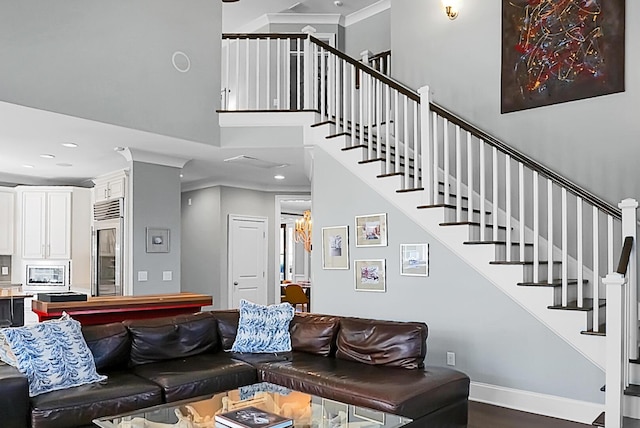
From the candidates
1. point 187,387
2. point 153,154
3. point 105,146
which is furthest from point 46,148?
point 187,387

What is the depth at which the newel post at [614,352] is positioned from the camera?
137 inches

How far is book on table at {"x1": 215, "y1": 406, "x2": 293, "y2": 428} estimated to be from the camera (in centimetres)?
251

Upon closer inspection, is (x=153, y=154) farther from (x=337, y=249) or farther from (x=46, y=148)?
(x=337, y=249)

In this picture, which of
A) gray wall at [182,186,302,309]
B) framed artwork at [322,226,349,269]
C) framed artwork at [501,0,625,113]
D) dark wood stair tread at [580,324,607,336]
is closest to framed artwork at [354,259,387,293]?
framed artwork at [322,226,349,269]

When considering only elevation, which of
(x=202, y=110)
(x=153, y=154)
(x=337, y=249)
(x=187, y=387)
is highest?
(x=202, y=110)

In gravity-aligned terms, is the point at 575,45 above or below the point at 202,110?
above

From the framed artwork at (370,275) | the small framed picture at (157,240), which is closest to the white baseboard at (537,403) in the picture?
the framed artwork at (370,275)

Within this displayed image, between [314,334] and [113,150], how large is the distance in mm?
3624

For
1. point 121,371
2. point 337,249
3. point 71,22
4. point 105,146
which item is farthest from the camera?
point 105,146

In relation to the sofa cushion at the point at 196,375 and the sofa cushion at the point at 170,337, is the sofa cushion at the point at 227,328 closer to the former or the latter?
the sofa cushion at the point at 170,337

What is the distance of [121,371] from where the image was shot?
391 centimetres

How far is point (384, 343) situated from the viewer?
13.3 feet

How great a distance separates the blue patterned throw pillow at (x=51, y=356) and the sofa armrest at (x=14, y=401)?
0.59ft

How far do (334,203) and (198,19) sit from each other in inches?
102
